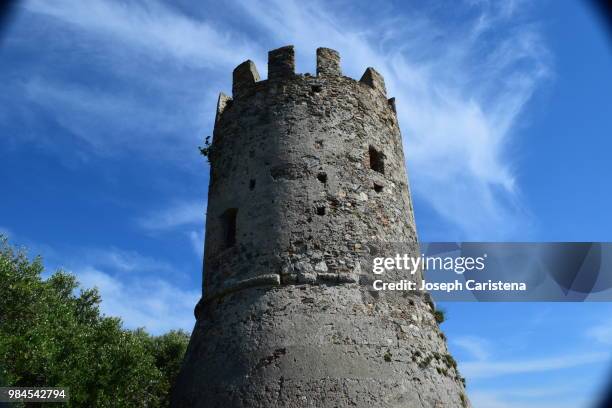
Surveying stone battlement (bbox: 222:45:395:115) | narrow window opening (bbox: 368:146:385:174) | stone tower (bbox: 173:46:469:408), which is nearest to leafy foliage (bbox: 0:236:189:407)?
stone tower (bbox: 173:46:469:408)

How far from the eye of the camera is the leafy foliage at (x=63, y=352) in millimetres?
11117

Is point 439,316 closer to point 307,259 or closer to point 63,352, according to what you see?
point 307,259

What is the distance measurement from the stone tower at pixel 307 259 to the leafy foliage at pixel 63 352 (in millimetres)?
4734

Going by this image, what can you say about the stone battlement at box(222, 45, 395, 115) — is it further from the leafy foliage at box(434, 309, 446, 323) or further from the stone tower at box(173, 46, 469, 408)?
the leafy foliage at box(434, 309, 446, 323)

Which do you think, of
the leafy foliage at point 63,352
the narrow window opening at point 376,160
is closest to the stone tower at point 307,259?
the narrow window opening at point 376,160

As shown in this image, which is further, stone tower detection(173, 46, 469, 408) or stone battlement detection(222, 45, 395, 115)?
stone battlement detection(222, 45, 395, 115)

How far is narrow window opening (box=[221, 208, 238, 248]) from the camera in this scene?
919cm

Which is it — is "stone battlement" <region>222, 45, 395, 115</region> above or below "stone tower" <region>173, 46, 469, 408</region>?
above

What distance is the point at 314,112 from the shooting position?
948 centimetres

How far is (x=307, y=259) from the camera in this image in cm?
809

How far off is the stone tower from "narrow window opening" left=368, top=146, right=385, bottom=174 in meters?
0.03

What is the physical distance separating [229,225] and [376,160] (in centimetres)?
310

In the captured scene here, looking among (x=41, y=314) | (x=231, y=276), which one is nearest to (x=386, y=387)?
(x=231, y=276)

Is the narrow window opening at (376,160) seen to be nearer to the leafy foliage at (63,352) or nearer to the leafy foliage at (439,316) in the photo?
the leafy foliage at (439,316)
